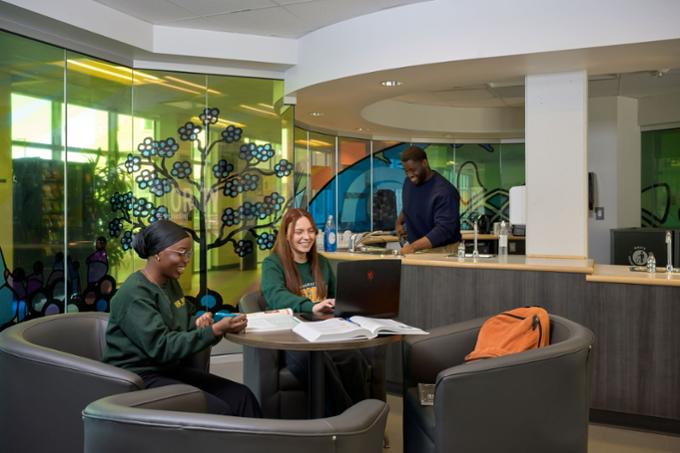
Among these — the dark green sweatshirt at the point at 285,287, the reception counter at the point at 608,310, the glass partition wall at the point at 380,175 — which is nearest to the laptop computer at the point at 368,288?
the dark green sweatshirt at the point at 285,287

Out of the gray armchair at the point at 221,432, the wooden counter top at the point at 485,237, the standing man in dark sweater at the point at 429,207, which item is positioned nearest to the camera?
the gray armchair at the point at 221,432

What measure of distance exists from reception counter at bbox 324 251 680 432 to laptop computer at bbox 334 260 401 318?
4.57ft

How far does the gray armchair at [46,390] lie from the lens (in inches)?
89.0

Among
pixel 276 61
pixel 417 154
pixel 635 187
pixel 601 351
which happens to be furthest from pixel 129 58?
pixel 635 187

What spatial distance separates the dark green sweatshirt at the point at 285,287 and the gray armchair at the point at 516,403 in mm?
1088

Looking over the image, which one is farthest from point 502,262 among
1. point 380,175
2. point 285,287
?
point 380,175

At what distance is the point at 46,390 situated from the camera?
2338 millimetres

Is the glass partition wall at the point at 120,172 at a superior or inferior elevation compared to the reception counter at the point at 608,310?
superior

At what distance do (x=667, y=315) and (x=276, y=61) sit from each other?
3.75 m

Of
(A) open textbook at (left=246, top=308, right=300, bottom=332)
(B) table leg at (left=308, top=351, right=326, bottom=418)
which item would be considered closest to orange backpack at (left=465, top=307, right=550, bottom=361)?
(B) table leg at (left=308, top=351, right=326, bottom=418)

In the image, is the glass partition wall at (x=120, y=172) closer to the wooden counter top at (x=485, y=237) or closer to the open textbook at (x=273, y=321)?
the open textbook at (x=273, y=321)

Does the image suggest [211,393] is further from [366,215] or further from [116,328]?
[366,215]

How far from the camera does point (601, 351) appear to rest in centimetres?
372

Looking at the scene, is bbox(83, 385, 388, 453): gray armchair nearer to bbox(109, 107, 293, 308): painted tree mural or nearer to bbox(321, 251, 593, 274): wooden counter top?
bbox(321, 251, 593, 274): wooden counter top
